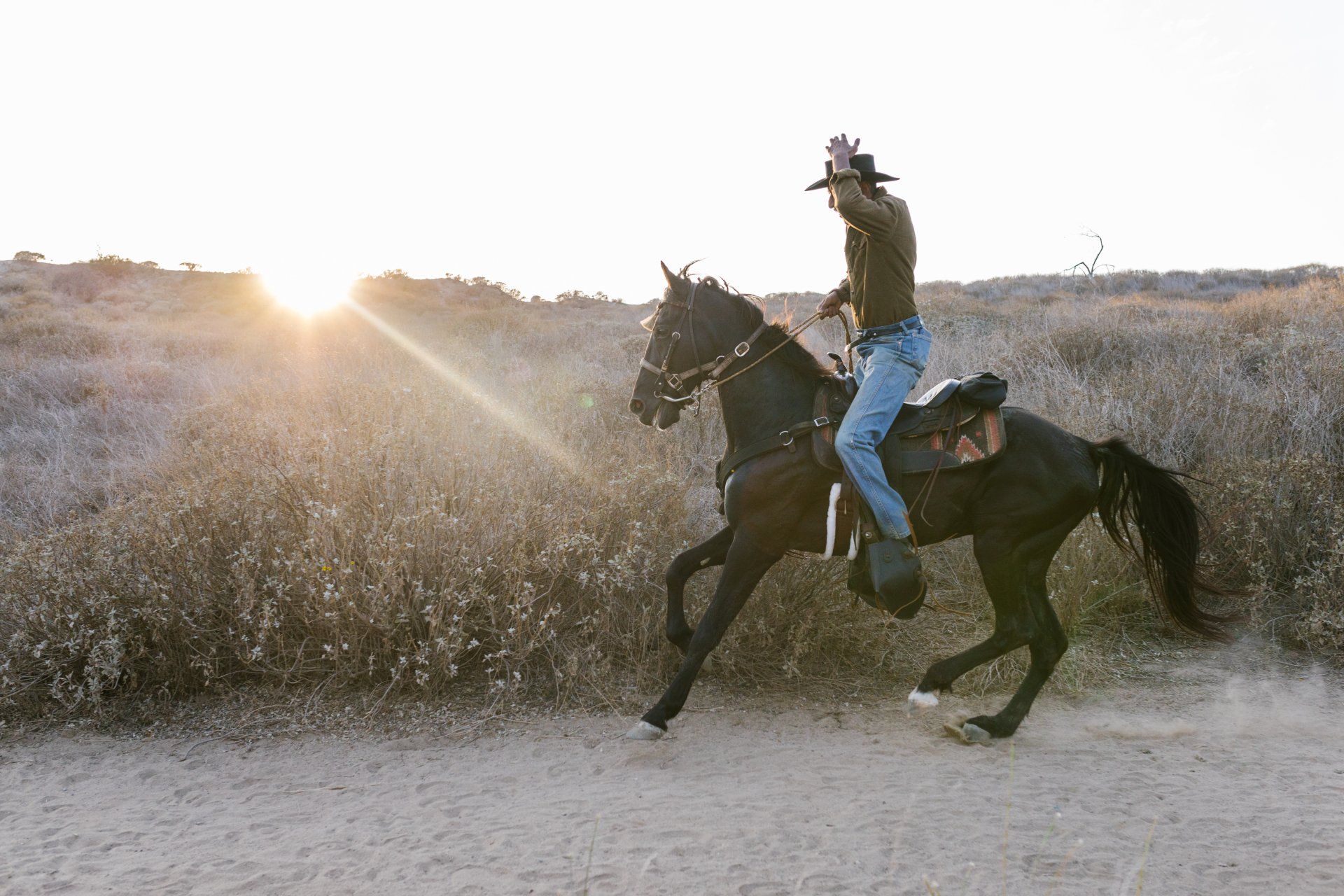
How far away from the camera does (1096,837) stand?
3.44 meters

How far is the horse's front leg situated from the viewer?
428 centimetres

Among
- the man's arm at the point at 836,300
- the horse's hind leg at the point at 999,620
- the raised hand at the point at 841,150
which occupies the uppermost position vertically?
the raised hand at the point at 841,150

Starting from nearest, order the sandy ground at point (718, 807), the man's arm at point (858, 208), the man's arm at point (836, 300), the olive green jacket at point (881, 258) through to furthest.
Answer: the sandy ground at point (718, 807)
the man's arm at point (858, 208)
the olive green jacket at point (881, 258)
the man's arm at point (836, 300)

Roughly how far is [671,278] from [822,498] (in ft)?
4.99

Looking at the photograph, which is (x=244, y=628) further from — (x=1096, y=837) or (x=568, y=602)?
(x=1096, y=837)

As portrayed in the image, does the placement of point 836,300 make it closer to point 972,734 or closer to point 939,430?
point 939,430

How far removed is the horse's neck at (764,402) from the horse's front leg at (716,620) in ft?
1.94

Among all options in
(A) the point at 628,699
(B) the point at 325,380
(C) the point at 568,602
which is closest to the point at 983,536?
(A) the point at 628,699

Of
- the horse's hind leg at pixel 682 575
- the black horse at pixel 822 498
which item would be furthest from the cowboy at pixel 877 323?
the horse's hind leg at pixel 682 575

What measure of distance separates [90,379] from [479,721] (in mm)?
11409

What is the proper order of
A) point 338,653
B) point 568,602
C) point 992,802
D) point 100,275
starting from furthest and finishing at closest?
point 100,275, point 568,602, point 338,653, point 992,802

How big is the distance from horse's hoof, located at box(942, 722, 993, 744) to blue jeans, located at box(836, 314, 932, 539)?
1.20 metres

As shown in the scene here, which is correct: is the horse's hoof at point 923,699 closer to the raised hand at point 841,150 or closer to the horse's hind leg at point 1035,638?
the horse's hind leg at point 1035,638

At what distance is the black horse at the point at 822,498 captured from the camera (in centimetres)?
437
